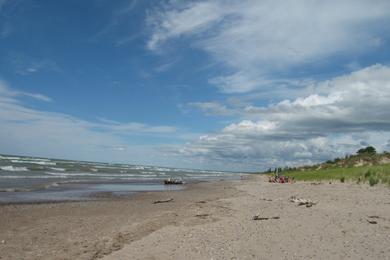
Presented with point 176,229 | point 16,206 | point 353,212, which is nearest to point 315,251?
point 176,229

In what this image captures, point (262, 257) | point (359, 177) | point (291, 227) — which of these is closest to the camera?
point (262, 257)

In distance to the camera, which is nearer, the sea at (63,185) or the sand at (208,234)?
the sand at (208,234)

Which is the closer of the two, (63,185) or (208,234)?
(208,234)

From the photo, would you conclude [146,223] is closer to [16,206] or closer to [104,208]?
[104,208]

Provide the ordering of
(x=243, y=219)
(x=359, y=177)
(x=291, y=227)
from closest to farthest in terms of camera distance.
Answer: (x=291, y=227) < (x=243, y=219) < (x=359, y=177)

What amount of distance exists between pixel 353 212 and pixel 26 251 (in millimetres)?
9649

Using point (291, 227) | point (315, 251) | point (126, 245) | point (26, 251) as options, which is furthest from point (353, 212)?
point (26, 251)

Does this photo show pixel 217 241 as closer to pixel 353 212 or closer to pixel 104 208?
pixel 353 212

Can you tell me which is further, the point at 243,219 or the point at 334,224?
the point at 243,219

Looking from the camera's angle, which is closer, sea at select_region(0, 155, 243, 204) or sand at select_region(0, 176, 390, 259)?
sand at select_region(0, 176, 390, 259)

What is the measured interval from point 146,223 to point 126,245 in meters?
3.41

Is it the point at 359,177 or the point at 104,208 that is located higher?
the point at 359,177

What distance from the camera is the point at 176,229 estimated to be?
439 inches

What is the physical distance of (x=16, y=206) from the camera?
695 inches
